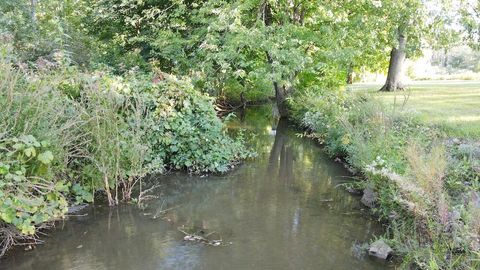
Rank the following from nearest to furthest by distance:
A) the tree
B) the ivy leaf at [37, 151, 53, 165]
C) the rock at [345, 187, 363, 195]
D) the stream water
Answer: the ivy leaf at [37, 151, 53, 165] < the stream water < the rock at [345, 187, 363, 195] < the tree

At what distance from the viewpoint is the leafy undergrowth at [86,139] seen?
4.68 meters

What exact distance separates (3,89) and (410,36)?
43.9 ft

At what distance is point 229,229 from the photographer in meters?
5.73

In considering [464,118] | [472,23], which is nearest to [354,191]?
[464,118]

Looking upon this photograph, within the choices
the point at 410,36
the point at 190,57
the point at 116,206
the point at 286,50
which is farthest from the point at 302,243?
the point at 410,36

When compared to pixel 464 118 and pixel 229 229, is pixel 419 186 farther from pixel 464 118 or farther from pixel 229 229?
pixel 464 118

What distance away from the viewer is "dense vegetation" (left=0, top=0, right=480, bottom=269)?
473 cm

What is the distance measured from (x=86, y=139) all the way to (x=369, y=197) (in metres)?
4.47

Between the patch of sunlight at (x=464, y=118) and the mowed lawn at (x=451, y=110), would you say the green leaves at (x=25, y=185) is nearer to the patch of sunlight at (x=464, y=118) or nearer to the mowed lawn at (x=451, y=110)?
the mowed lawn at (x=451, y=110)

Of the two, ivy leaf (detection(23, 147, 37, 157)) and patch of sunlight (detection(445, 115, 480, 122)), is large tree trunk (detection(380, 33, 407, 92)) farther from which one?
ivy leaf (detection(23, 147, 37, 157))

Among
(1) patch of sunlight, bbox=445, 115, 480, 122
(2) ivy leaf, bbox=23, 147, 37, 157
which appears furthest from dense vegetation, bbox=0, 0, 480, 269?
(1) patch of sunlight, bbox=445, 115, 480, 122

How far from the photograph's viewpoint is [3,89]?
16.5 ft

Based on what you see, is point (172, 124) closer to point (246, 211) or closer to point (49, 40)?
point (246, 211)

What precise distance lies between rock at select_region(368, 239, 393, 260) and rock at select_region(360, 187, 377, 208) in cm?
152
